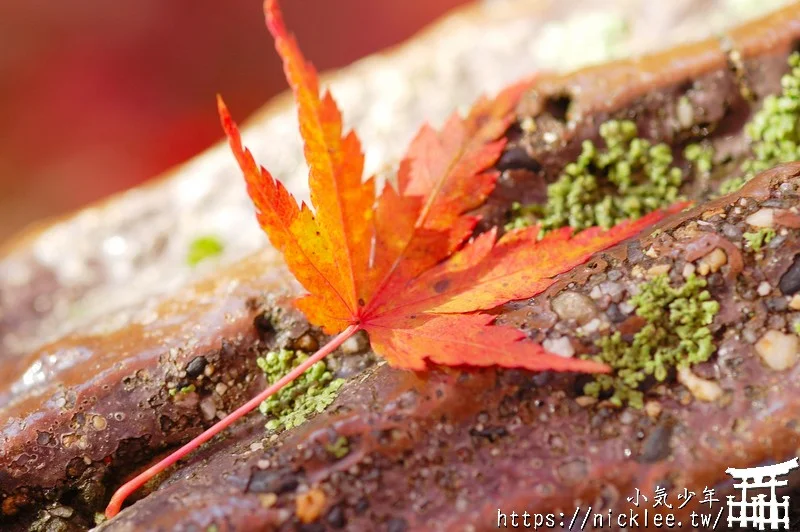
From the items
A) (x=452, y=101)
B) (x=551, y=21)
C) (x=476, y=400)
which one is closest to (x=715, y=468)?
(x=476, y=400)

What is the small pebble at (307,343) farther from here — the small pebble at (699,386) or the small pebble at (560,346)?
the small pebble at (699,386)

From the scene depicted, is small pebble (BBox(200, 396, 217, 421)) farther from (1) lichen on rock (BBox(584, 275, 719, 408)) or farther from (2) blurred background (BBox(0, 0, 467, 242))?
(2) blurred background (BBox(0, 0, 467, 242))

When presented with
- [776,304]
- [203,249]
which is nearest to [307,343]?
[776,304]

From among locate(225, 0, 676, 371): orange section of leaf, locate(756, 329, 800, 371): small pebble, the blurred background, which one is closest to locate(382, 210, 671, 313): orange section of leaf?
locate(225, 0, 676, 371): orange section of leaf

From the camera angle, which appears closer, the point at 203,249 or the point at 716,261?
the point at 716,261

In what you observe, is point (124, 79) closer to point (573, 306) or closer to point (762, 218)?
point (573, 306)

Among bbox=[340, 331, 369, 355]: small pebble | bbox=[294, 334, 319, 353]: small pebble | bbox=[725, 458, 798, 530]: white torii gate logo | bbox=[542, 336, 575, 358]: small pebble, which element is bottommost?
bbox=[725, 458, 798, 530]: white torii gate logo

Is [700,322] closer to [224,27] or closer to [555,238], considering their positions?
[555,238]

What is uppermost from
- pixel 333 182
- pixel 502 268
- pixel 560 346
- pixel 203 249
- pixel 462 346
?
pixel 203 249
